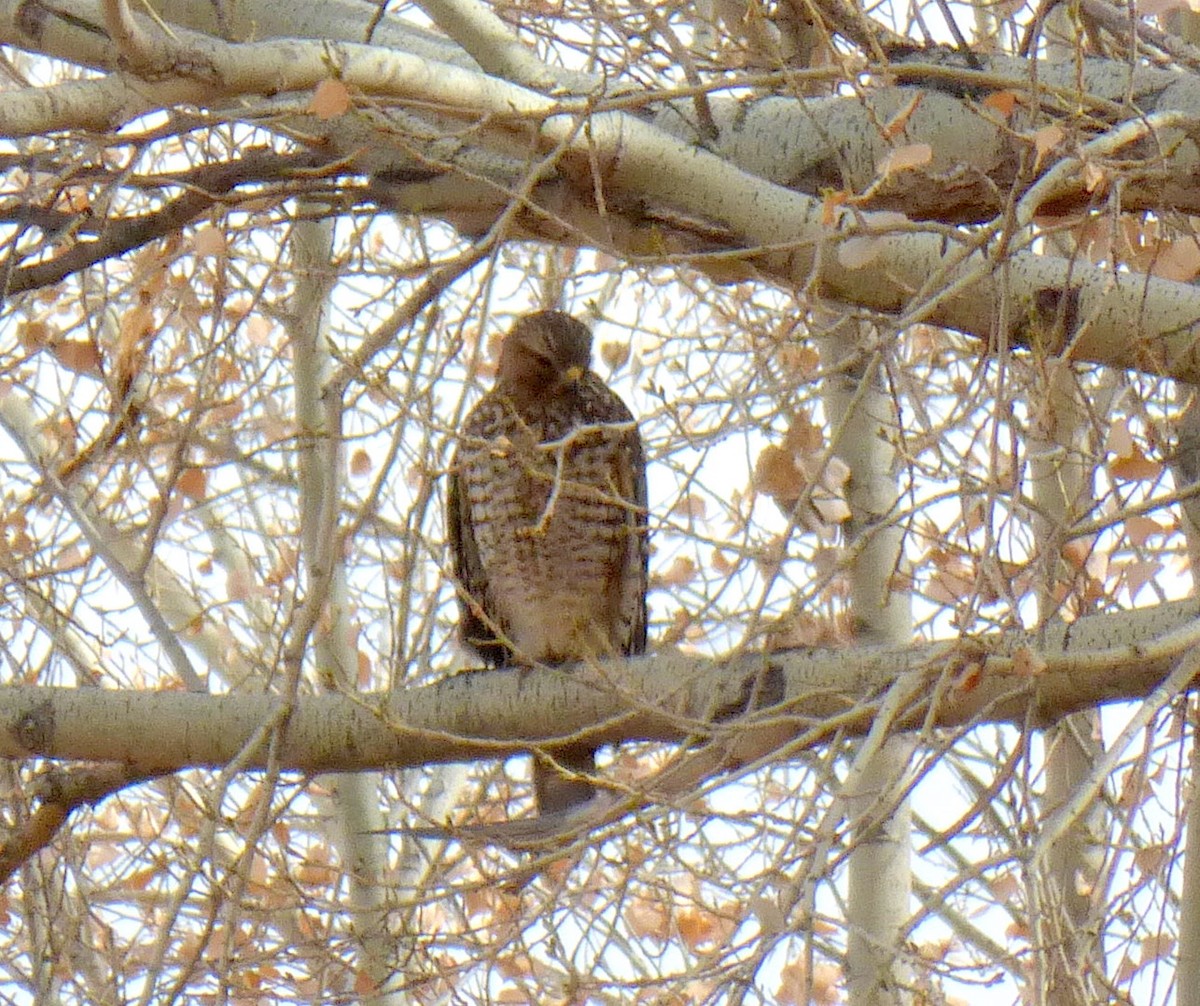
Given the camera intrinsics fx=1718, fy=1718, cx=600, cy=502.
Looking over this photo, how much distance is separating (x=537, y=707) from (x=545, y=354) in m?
1.55

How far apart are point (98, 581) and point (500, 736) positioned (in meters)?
2.39

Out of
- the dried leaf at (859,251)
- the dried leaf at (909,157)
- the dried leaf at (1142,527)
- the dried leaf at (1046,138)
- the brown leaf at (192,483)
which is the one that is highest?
the brown leaf at (192,483)

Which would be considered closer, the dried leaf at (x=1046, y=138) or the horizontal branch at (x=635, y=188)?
the dried leaf at (x=1046, y=138)

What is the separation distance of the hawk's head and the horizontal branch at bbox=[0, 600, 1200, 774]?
4.55 ft

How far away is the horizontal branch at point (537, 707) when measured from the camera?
2.61 meters

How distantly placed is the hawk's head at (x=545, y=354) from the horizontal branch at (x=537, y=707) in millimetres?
1386

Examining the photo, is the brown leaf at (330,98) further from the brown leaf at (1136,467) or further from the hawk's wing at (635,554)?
the hawk's wing at (635,554)

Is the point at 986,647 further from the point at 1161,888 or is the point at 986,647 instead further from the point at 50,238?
the point at 50,238

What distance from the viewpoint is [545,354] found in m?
4.39

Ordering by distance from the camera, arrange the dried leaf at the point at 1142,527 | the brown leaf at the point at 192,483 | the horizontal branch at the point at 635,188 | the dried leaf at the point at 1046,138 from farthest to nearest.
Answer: the brown leaf at the point at 192,483 < the dried leaf at the point at 1142,527 < the horizontal branch at the point at 635,188 < the dried leaf at the point at 1046,138

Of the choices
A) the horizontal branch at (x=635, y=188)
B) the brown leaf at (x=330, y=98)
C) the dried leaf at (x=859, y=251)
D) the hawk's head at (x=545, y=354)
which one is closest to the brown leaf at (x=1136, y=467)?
the horizontal branch at (x=635, y=188)

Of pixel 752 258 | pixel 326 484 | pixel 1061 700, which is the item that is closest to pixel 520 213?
pixel 752 258

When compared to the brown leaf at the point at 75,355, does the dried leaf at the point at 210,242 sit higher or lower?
lower

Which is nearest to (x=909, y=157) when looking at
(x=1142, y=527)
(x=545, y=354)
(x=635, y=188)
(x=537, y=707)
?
(x=635, y=188)
